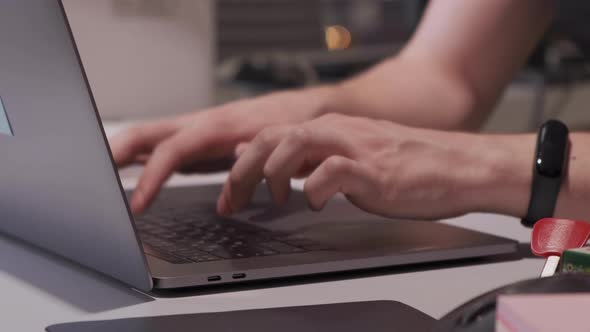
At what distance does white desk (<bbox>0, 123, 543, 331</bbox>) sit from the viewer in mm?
520

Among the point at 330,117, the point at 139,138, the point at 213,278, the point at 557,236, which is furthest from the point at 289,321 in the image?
the point at 139,138

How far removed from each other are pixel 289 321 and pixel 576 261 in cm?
17

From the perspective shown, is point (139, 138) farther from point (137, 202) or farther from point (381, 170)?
point (381, 170)

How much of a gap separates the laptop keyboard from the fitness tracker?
23 centimetres

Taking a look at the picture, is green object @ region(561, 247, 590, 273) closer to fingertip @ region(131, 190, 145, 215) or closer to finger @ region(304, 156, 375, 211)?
finger @ region(304, 156, 375, 211)

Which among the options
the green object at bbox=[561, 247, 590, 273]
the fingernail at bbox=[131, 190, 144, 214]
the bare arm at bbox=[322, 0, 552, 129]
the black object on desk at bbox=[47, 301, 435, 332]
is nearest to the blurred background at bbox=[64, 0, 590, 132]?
the bare arm at bbox=[322, 0, 552, 129]

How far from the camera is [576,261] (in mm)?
448

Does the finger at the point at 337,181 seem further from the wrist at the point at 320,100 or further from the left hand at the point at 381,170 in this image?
the wrist at the point at 320,100

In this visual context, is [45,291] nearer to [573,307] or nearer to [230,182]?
[230,182]

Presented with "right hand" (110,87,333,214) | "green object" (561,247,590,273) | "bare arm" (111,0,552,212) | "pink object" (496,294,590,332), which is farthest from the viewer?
"bare arm" (111,0,552,212)

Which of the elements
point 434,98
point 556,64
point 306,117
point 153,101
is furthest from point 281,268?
point 556,64

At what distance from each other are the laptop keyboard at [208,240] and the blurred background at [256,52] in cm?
79

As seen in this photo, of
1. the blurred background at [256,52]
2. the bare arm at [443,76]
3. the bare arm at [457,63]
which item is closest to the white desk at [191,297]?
the bare arm at [443,76]

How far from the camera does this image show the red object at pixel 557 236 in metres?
0.52
